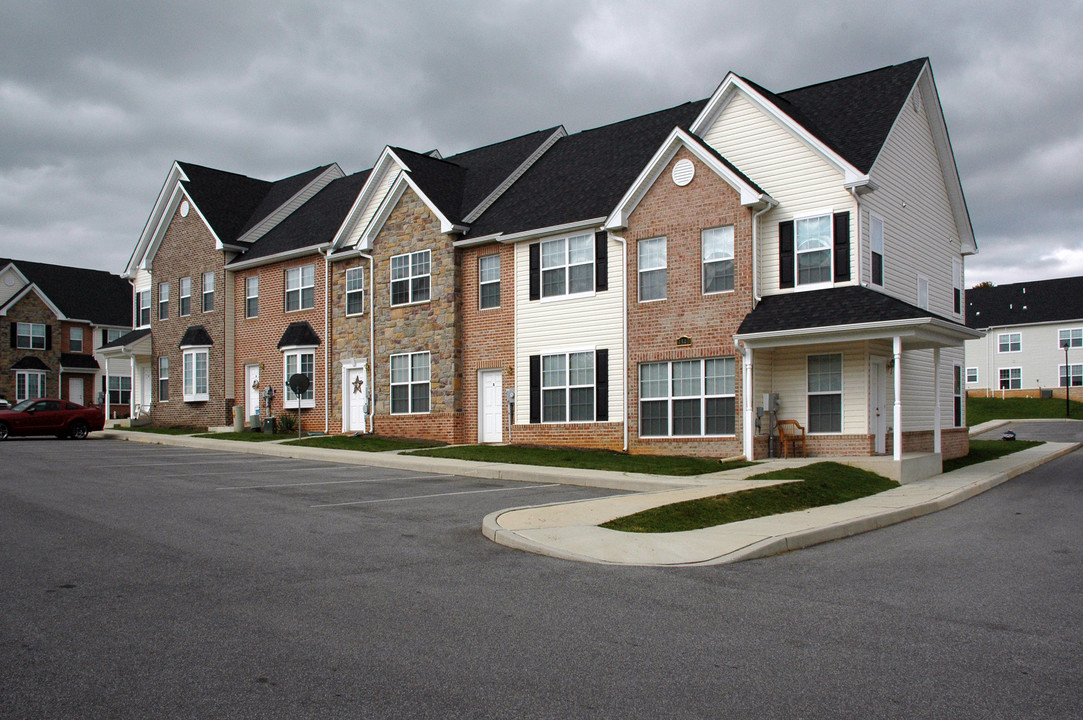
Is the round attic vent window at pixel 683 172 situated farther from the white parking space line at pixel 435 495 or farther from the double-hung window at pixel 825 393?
the white parking space line at pixel 435 495

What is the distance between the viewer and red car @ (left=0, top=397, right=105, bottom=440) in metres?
31.2

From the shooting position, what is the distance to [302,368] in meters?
31.2

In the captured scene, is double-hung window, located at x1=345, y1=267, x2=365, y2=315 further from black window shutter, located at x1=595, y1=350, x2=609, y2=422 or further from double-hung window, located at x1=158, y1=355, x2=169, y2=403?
double-hung window, located at x1=158, y1=355, x2=169, y2=403

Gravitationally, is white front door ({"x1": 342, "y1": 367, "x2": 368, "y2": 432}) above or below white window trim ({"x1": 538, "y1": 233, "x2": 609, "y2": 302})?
below

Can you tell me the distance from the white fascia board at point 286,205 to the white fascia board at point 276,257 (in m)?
1.13

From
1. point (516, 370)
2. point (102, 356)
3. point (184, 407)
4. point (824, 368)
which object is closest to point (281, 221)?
point (184, 407)

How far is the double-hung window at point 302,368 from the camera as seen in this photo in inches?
1221

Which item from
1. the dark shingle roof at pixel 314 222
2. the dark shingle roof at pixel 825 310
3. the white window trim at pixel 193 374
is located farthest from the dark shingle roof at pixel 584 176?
the white window trim at pixel 193 374

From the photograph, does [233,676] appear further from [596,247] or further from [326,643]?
[596,247]

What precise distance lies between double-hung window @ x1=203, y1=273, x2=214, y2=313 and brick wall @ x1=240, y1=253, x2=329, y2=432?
1.10 metres

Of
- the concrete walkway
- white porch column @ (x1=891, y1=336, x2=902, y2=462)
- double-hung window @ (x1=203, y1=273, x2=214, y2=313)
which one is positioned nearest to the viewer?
the concrete walkway

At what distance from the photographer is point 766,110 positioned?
2138 centimetres

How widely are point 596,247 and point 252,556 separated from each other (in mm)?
15886

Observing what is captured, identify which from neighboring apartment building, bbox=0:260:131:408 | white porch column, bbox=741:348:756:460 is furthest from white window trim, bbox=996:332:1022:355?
neighboring apartment building, bbox=0:260:131:408
